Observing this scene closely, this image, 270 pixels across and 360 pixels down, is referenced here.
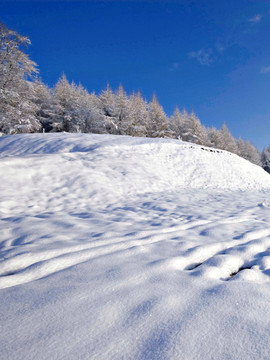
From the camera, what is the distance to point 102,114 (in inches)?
934

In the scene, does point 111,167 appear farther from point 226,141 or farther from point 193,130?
point 226,141

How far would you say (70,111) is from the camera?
77.9 ft

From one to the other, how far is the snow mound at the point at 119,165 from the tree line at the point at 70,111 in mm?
5453

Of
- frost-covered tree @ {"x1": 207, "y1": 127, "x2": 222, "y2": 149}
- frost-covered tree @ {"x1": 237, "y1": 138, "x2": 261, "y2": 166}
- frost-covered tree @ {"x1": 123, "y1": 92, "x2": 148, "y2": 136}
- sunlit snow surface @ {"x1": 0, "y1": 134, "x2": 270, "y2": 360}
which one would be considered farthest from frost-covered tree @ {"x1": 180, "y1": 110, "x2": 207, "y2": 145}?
sunlit snow surface @ {"x1": 0, "y1": 134, "x2": 270, "y2": 360}

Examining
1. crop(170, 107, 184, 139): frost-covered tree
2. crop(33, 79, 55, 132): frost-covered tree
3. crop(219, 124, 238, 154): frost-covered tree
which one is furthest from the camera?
crop(219, 124, 238, 154): frost-covered tree

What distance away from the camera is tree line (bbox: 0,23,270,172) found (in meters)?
12.8

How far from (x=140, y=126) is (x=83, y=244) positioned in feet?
78.5

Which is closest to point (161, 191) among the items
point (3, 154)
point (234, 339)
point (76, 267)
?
point (76, 267)

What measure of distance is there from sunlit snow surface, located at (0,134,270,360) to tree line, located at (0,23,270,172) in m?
11.2

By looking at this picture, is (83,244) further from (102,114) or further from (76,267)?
(102,114)

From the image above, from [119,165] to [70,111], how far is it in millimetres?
19055

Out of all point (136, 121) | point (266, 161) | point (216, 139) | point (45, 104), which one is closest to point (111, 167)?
point (136, 121)

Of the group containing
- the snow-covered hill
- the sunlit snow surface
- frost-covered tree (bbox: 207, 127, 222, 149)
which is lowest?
the sunlit snow surface

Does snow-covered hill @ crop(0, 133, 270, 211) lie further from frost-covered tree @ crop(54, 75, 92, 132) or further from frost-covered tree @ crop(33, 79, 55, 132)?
frost-covered tree @ crop(33, 79, 55, 132)
